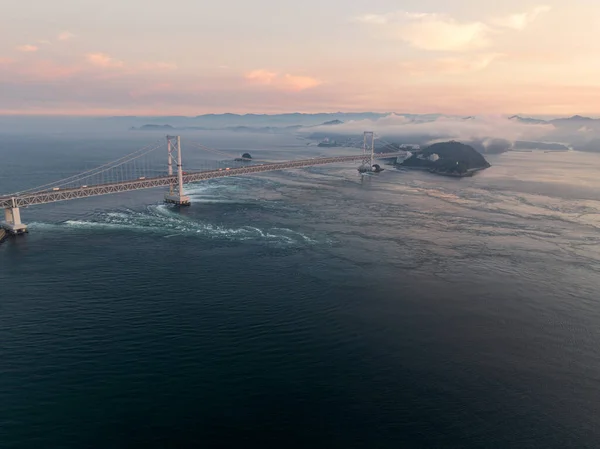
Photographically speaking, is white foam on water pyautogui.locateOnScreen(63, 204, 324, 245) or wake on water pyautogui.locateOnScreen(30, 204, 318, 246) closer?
wake on water pyautogui.locateOnScreen(30, 204, 318, 246)

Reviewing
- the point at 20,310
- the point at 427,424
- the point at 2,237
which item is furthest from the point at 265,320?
the point at 2,237

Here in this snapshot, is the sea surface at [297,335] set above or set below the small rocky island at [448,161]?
below

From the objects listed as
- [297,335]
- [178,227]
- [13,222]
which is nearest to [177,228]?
[178,227]

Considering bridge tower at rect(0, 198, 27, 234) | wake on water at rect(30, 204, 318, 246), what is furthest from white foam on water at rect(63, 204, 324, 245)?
bridge tower at rect(0, 198, 27, 234)

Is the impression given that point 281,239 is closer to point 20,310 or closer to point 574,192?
point 20,310

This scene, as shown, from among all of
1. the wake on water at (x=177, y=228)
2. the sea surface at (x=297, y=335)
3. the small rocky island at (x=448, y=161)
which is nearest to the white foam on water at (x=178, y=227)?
the wake on water at (x=177, y=228)

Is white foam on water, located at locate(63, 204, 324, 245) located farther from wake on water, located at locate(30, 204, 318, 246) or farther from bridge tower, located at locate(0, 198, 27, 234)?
bridge tower, located at locate(0, 198, 27, 234)

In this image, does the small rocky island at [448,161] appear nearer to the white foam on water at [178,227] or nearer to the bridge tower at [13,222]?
the white foam on water at [178,227]
